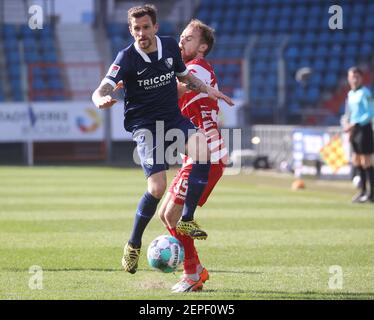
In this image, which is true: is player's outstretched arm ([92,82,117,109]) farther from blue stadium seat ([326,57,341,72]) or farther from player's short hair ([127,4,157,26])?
blue stadium seat ([326,57,341,72])

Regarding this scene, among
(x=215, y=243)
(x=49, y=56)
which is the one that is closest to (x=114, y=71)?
(x=215, y=243)

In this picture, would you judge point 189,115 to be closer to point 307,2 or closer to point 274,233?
point 274,233

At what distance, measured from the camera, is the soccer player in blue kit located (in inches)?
295

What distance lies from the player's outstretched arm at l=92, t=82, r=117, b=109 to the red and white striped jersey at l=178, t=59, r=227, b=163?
3.31ft

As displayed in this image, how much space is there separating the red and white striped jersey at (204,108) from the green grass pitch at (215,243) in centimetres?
118

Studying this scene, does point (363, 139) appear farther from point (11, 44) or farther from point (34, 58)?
point (11, 44)

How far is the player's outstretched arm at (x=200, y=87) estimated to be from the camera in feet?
25.5

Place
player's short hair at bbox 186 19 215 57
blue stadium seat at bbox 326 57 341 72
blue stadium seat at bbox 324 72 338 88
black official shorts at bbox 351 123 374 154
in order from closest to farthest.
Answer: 1. player's short hair at bbox 186 19 215 57
2. black official shorts at bbox 351 123 374 154
3. blue stadium seat at bbox 324 72 338 88
4. blue stadium seat at bbox 326 57 341 72

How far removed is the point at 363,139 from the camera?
15.5m

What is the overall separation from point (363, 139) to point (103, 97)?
9.06m

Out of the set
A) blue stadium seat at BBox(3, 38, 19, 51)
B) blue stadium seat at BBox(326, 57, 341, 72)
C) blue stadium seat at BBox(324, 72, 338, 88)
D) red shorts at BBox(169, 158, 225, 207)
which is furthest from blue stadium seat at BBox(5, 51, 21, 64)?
red shorts at BBox(169, 158, 225, 207)
